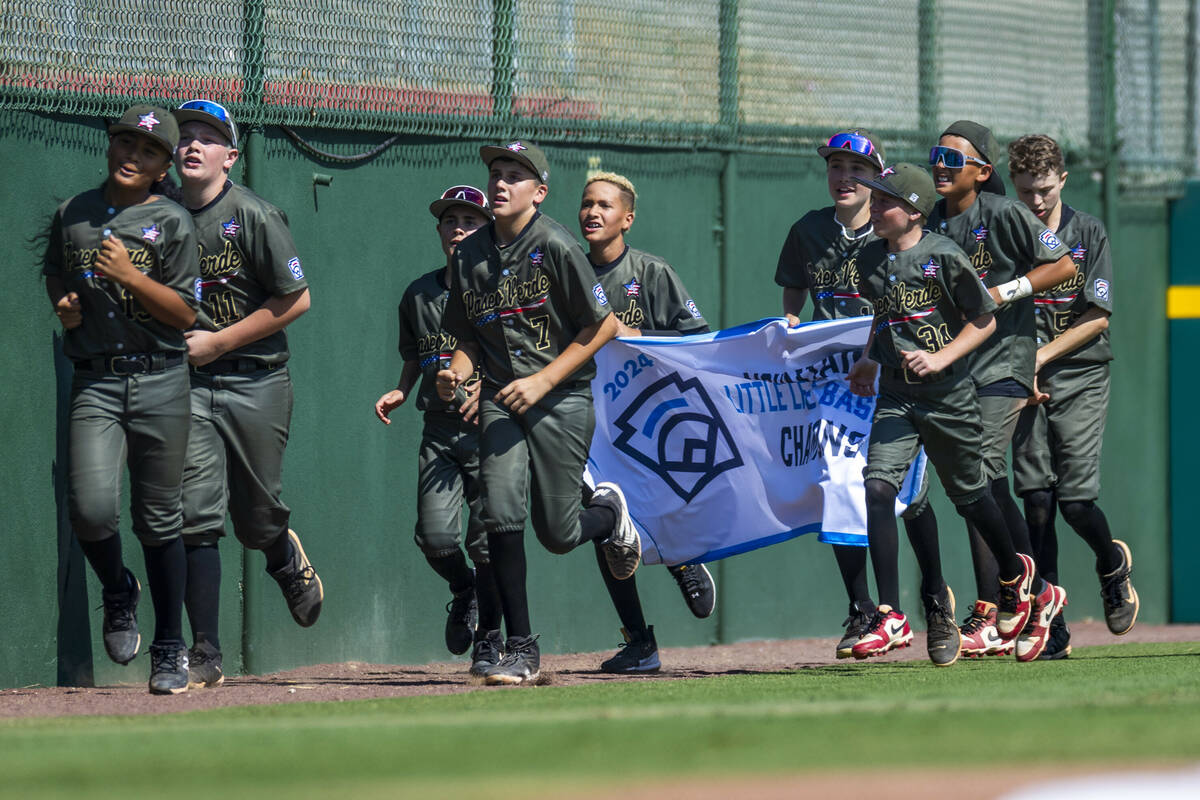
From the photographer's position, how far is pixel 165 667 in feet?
24.1

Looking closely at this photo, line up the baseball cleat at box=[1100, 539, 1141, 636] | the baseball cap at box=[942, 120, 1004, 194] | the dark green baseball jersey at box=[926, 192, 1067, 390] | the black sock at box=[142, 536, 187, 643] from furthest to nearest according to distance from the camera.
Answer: the baseball cleat at box=[1100, 539, 1141, 636] < the baseball cap at box=[942, 120, 1004, 194] < the dark green baseball jersey at box=[926, 192, 1067, 390] < the black sock at box=[142, 536, 187, 643]

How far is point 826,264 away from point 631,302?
3.17 ft

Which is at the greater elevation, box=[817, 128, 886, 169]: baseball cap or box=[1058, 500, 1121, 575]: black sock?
box=[817, 128, 886, 169]: baseball cap

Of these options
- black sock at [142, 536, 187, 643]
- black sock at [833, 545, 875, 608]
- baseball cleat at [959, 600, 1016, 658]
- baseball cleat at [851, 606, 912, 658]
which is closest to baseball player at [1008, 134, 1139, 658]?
baseball cleat at [959, 600, 1016, 658]

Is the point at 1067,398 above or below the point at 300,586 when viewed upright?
above

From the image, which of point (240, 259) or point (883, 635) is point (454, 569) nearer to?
point (240, 259)

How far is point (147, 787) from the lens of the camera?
4.55 m

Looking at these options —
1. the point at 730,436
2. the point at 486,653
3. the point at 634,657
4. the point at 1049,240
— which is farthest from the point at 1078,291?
the point at 486,653

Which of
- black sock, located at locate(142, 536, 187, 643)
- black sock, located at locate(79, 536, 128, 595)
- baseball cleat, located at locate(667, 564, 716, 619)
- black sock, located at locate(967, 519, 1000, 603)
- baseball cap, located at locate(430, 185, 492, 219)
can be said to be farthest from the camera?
black sock, located at locate(967, 519, 1000, 603)

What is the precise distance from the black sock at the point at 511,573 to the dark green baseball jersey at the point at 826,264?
2.23 metres

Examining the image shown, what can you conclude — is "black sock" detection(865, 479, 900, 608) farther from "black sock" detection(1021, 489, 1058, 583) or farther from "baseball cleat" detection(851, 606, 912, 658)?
"black sock" detection(1021, 489, 1058, 583)

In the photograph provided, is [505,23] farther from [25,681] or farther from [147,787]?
[147,787]

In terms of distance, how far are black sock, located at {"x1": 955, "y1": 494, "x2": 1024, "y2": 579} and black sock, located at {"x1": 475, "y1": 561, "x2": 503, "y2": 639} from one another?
6.64ft

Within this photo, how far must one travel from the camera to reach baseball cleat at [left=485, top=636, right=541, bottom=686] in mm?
7598
